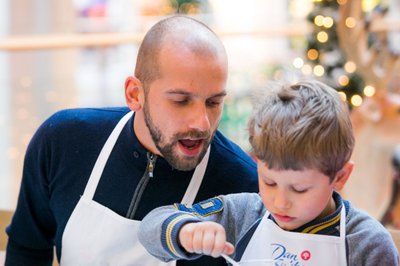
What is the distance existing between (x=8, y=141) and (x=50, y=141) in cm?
203

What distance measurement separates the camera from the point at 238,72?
4.67 m

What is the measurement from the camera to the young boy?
1.16 meters

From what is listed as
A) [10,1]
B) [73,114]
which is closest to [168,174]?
[73,114]

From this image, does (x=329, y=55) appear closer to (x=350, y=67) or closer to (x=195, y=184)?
(x=350, y=67)

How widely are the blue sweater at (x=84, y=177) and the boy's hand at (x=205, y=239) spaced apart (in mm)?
276

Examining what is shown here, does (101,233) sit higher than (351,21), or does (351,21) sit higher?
(351,21)

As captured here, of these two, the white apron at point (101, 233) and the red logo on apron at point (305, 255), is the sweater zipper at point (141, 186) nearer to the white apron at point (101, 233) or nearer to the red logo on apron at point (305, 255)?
the white apron at point (101, 233)

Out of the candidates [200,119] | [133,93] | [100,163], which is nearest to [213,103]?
[200,119]

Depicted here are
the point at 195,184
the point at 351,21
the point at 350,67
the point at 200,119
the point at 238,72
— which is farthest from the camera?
the point at 238,72

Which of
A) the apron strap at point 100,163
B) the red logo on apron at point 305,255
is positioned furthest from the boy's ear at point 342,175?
the apron strap at point 100,163

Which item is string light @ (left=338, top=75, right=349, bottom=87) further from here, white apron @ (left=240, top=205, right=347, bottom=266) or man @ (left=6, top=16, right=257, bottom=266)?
white apron @ (left=240, top=205, right=347, bottom=266)

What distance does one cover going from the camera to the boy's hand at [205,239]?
3.81 feet

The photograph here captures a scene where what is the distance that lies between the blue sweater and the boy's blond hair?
316mm

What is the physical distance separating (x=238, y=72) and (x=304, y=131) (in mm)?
3528
